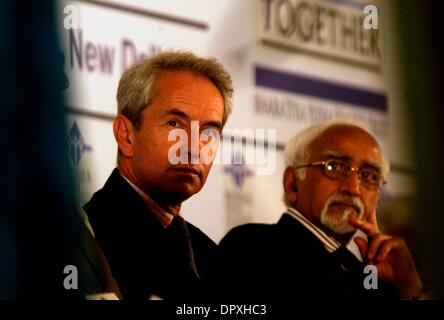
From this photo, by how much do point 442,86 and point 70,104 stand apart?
127 centimetres

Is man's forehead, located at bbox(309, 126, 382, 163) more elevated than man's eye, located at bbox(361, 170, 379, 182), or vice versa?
man's forehead, located at bbox(309, 126, 382, 163)

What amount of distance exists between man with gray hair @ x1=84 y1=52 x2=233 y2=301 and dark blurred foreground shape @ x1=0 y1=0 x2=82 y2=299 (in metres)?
0.11

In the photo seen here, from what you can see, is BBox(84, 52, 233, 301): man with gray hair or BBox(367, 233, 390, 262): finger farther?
BBox(367, 233, 390, 262): finger

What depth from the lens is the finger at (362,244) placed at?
153 inches

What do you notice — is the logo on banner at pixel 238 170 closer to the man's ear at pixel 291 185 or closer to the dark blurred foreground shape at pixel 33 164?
the man's ear at pixel 291 185

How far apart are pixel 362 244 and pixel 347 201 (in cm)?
15

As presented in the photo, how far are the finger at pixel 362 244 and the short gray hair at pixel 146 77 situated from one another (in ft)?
2.16

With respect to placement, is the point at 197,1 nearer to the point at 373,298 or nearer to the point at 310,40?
the point at 310,40

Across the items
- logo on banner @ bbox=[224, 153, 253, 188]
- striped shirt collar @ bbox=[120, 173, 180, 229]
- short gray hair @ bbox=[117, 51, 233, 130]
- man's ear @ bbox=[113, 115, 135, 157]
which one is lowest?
striped shirt collar @ bbox=[120, 173, 180, 229]

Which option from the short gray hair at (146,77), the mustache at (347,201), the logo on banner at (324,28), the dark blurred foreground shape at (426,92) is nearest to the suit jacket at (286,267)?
the mustache at (347,201)

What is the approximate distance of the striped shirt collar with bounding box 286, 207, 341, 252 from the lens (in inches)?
152

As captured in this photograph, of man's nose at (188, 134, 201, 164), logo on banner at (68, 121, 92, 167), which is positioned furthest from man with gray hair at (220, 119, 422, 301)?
logo on banner at (68, 121, 92, 167)

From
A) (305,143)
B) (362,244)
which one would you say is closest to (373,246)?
(362,244)

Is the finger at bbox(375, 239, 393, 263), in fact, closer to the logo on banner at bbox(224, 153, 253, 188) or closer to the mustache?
the mustache
